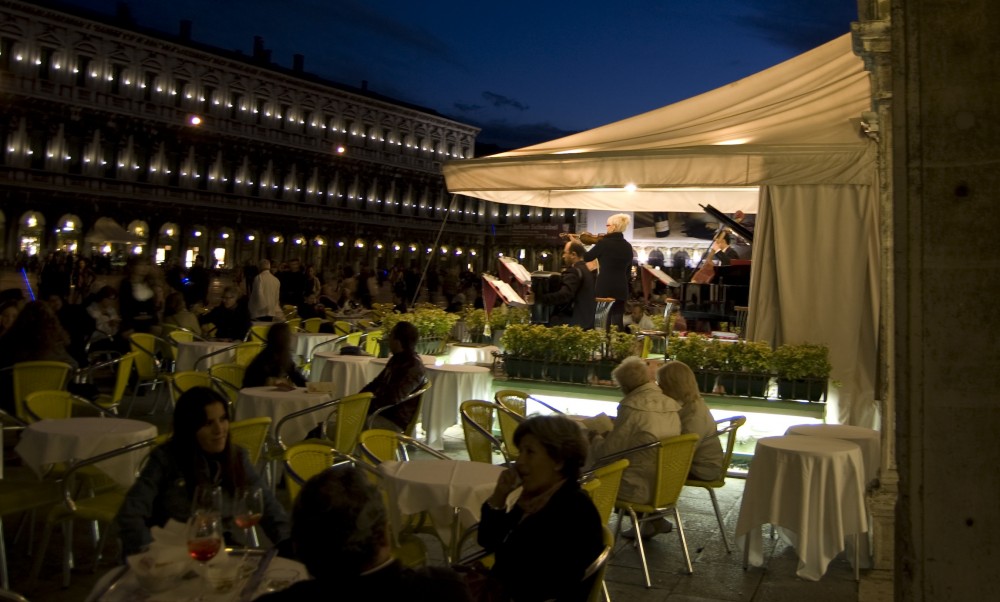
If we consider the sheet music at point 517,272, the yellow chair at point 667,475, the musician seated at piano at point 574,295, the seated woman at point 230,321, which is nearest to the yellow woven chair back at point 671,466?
the yellow chair at point 667,475

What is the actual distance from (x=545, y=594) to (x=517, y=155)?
6111 mm

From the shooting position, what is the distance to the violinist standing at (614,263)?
8.75 metres

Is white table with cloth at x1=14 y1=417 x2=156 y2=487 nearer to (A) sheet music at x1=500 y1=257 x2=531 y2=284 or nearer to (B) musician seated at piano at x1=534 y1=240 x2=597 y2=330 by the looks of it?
(B) musician seated at piano at x1=534 y1=240 x2=597 y2=330

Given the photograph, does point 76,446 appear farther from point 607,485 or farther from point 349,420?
point 607,485

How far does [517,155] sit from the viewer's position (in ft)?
27.9

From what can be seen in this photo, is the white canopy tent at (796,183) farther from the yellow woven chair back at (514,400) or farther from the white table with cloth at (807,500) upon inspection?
the white table with cloth at (807,500)

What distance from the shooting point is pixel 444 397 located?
26.0ft

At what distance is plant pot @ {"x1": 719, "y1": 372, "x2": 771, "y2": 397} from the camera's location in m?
7.30

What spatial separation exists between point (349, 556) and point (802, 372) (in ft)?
19.1

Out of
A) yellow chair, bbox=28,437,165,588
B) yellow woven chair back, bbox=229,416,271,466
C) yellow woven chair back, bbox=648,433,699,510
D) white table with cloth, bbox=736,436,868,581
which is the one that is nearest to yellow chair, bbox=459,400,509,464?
yellow woven chair back, bbox=648,433,699,510

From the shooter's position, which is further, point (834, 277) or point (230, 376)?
point (834, 277)

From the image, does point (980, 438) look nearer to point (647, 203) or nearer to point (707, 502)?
point (707, 502)

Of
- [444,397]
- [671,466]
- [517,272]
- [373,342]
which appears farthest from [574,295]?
[671,466]

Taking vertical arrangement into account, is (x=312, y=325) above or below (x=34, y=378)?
above
